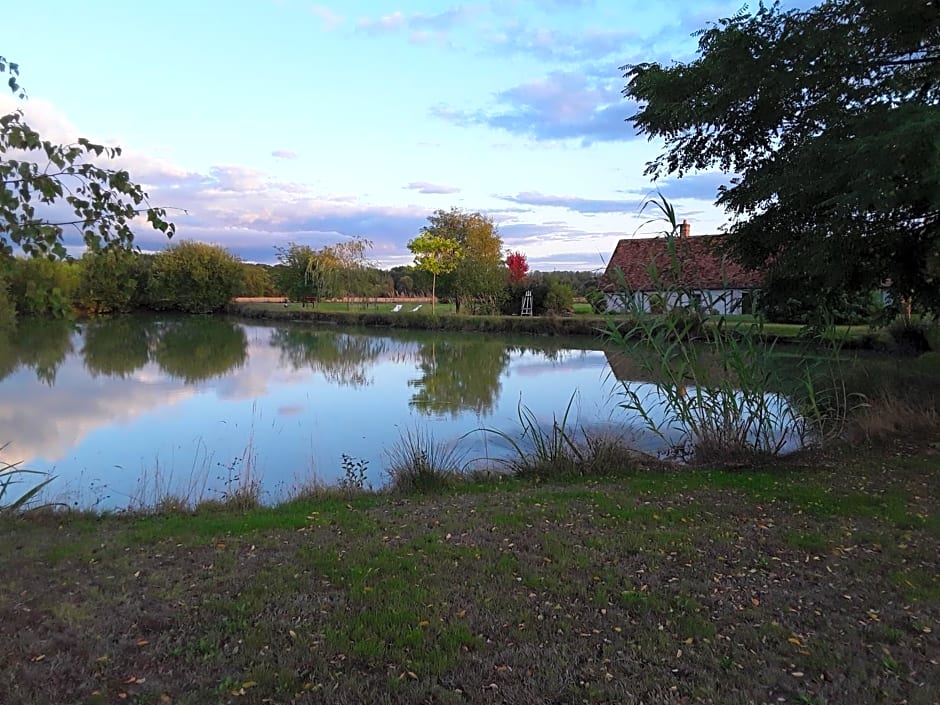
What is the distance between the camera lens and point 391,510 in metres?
5.33

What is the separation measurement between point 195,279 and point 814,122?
4942 cm

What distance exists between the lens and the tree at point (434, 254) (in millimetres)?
38281

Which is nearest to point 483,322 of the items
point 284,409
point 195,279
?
point 284,409

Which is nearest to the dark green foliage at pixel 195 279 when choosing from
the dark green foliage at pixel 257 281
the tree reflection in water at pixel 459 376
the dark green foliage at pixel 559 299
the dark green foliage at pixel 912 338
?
the dark green foliage at pixel 257 281

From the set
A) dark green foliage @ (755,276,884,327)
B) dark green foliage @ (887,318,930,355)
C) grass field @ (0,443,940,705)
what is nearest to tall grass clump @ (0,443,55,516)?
grass field @ (0,443,940,705)

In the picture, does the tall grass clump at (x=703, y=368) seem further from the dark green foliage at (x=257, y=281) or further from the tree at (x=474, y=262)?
the dark green foliage at (x=257, y=281)

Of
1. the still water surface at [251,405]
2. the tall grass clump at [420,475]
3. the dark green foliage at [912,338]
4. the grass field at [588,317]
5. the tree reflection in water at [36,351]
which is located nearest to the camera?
the tall grass clump at [420,475]

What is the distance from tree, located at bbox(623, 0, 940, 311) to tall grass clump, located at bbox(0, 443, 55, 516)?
25.3 feet

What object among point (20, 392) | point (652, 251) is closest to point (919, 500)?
point (652, 251)

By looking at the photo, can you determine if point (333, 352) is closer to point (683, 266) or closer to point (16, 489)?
point (16, 489)

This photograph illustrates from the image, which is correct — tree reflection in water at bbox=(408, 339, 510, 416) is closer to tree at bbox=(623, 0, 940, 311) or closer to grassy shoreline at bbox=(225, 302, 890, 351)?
grassy shoreline at bbox=(225, 302, 890, 351)

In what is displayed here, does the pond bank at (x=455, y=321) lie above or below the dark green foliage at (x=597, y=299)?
below

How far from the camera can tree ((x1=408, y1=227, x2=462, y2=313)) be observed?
3828cm

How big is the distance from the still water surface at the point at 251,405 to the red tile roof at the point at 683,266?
2.61m
